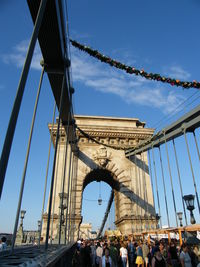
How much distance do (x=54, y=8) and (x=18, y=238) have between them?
11698 millimetres

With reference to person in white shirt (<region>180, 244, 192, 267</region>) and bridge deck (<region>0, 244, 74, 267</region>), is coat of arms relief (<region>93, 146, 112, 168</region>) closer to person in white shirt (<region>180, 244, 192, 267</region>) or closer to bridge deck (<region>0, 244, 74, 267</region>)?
person in white shirt (<region>180, 244, 192, 267</region>)

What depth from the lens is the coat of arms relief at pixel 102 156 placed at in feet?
58.6

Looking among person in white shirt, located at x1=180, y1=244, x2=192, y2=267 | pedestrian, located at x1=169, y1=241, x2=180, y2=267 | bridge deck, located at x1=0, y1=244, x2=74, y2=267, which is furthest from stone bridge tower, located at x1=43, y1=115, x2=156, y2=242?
bridge deck, located at x1=0, y1=244, x2=74, y2=267

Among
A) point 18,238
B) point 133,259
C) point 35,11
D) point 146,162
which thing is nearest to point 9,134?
point 35,11

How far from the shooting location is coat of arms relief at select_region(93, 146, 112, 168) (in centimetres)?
1786

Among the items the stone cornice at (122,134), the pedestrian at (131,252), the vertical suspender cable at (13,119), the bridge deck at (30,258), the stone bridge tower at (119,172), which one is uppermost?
the stone cornice at (122,134)

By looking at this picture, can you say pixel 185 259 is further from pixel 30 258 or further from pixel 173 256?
pixel 30 258

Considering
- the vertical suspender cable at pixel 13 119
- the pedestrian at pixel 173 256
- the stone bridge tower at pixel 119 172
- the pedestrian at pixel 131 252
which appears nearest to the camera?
the vertical suspender cable at pixel 13 119

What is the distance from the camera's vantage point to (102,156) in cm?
1795

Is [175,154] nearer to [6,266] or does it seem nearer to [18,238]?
[18,238]

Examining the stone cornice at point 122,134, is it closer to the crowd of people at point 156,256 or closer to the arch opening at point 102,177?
the arch opening at point 102,177

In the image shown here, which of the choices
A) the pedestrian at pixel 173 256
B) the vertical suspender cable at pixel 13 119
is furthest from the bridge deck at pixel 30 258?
the pedestrian at pixel 173 256

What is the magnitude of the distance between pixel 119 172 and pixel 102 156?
6.66 ft

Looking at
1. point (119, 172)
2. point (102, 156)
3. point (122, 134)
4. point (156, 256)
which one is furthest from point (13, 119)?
point (122, 134)
